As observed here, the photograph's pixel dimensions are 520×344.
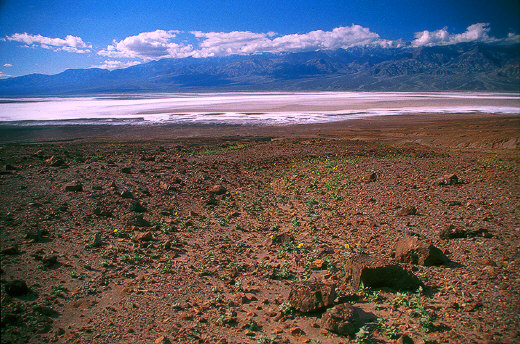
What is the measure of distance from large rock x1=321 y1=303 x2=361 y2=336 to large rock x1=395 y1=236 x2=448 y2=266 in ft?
4.77

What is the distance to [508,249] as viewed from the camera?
14.0ft

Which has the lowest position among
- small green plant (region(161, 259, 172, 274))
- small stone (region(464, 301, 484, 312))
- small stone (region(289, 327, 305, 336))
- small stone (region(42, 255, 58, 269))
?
small stone (region(289, 327, 305, 336))

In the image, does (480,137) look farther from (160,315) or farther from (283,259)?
(160,315)

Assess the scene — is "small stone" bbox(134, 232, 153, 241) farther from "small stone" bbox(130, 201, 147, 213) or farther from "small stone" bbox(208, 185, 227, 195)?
"small stone" bbox(208, 185, 227, 195)

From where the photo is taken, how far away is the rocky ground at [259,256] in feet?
10.4

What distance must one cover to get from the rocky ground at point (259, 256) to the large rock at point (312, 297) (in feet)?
0.04

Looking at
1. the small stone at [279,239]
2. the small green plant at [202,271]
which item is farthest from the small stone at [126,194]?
the small stone at [279,239]

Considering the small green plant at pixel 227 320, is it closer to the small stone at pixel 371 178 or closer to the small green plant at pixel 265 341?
the small green plant at pixel 265 341

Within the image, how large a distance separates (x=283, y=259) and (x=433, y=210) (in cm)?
326

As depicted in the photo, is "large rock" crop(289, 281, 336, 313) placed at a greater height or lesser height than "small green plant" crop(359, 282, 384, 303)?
greater

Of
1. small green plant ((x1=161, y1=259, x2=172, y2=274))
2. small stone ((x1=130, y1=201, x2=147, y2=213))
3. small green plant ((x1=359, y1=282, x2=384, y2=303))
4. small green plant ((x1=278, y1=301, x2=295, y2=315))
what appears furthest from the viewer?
small stone ((x1=130, y1=201, x2=147, y2=213))

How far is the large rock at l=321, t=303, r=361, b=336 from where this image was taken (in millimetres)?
3055

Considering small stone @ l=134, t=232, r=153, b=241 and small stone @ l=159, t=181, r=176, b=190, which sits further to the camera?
small stone @ l=159, t=181, r=176, b=190

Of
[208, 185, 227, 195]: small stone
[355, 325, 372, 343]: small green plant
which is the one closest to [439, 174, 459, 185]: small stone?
[208, 185, 227, 195]: small stone
